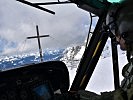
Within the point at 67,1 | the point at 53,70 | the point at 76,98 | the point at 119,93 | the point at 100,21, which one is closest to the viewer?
the point at 119,93

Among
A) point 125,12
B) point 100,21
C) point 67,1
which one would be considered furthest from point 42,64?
point 125,12

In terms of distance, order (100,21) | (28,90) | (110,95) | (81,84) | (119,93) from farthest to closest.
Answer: (81,84)
(100,21)
(28,90)
(110,95)
(119,93)

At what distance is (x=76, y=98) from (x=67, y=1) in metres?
1.77

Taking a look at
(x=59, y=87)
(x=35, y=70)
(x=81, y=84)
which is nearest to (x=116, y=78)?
(x=81, y=84)

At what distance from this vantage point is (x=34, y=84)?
4.02m

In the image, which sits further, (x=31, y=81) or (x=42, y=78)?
(x=42, y=78)

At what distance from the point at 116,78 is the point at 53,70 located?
1597 mm

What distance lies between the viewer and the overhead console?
387 centimetres

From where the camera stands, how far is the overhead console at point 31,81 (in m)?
Answer: 3.87

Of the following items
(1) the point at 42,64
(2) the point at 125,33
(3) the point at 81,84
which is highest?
(2) the point at 125,33

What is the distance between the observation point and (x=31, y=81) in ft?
13.3

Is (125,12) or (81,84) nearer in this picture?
(125,12)

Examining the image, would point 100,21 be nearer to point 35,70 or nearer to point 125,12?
point 35,70

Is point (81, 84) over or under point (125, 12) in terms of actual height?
under
